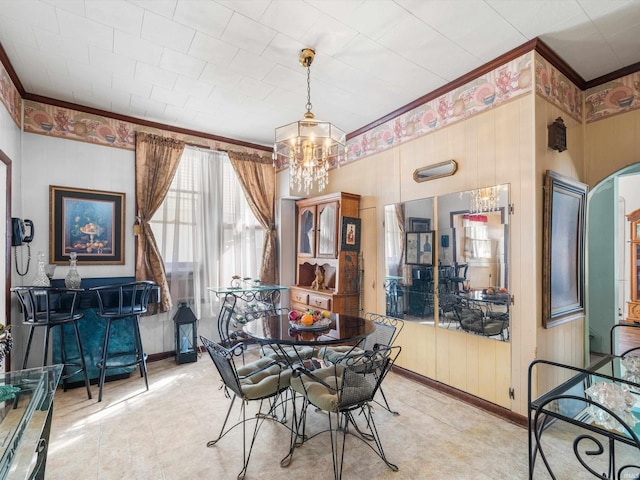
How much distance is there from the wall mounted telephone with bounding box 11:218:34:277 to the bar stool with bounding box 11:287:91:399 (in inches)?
17.9

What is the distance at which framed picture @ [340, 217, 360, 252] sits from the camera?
13.4 ft

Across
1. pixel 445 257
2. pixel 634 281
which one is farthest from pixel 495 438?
pixel 634 281

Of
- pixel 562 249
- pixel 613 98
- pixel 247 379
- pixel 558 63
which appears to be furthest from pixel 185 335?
pixel 613 98

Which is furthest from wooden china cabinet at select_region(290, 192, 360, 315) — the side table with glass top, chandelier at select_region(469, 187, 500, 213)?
chandelier at select_region(469, 187, 500, 213)

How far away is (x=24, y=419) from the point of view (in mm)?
1391

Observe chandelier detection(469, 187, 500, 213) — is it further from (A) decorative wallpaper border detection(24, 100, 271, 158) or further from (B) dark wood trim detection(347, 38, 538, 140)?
(A) decorative wallpaper border detection(24, 100, 271, 158)

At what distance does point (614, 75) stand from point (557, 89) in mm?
590

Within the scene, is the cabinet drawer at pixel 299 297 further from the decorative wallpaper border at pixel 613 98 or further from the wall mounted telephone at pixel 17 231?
the decorative wallpaper border at pixel 613 98

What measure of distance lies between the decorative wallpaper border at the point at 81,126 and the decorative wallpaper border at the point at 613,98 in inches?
184

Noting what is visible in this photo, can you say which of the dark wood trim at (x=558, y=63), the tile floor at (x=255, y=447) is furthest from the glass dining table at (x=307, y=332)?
the dark wood trim at (x=558, y=63)

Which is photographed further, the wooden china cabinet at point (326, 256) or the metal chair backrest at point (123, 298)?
the wooden china cabinet at point (326, 256)

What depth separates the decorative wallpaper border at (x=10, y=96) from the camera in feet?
9.32

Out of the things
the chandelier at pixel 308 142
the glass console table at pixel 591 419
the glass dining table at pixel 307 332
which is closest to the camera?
the glass console table at pixel 591 419

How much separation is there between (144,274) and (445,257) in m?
3.52
